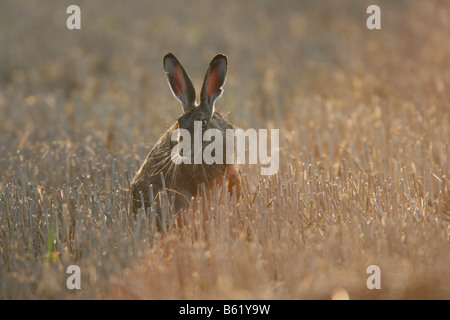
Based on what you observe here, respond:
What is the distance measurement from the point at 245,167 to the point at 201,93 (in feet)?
6.41

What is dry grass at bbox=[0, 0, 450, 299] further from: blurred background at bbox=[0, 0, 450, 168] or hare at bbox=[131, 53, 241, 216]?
hare at bbox=[131, 53, 241, 216]

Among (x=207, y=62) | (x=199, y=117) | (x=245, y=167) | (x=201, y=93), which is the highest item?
(x=207, y=62)

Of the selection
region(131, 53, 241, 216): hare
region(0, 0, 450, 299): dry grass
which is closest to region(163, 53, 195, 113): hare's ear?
region(131, 53, 241, 216): hare

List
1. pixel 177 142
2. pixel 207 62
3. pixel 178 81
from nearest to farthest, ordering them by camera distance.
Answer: pixel 177 142
pixel 178 81
pixel 207 62

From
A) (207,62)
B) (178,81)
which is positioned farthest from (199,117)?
(207,62)

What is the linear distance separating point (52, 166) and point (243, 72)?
22.4ft

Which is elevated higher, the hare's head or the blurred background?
the blurred background

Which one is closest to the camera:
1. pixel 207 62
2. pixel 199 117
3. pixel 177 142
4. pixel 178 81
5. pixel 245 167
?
pixel 199 117

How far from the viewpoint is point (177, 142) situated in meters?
5.48

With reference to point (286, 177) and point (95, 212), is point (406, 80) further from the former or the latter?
point (95, 212)

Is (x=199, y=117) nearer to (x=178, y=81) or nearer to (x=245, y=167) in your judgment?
(x=178, y=81)

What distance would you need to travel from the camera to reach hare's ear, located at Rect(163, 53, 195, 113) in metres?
5.45

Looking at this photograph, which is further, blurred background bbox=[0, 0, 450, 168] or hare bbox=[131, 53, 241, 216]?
blurred background bbox=[0, 0, 450, 168]

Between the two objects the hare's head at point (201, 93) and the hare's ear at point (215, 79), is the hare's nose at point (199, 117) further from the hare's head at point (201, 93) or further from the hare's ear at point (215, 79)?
the hare's ear at point (215, 79)
